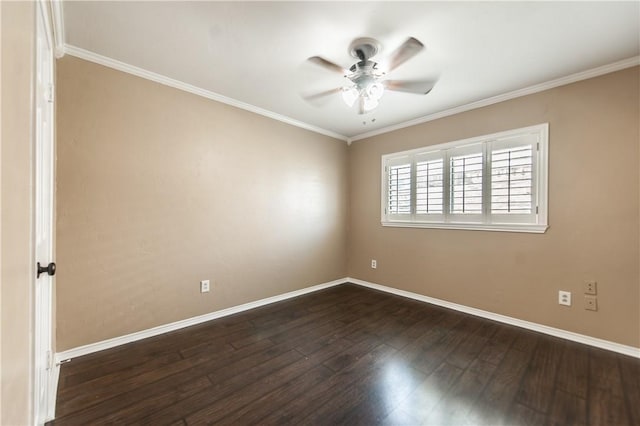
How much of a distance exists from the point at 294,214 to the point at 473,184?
2.22 m

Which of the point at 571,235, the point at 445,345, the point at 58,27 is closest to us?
the point at 58,27

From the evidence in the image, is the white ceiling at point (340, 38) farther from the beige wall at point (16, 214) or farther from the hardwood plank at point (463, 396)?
the hardwood plank at point (463, 396)

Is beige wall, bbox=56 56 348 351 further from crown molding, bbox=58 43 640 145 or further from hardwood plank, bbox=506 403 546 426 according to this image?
hardwood plank, bbox=506 403 546 426

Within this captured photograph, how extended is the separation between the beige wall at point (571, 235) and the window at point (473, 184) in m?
0.10

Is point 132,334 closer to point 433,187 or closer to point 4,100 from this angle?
point 4,100

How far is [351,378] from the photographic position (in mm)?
1861

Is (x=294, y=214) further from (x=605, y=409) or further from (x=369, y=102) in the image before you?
(x=605, y=409)

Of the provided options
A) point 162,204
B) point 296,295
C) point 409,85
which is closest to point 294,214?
point 296,295

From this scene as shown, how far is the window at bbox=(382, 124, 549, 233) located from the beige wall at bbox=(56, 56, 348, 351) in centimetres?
138

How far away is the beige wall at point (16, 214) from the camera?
2.14 feet

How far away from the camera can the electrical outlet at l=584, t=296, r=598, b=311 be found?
2.31 m

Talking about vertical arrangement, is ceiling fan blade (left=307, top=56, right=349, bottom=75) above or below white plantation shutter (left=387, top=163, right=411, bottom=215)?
above

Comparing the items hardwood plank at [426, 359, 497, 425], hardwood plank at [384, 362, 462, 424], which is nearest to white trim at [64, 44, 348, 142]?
hardwood plank at [384, 362, 462, 424]

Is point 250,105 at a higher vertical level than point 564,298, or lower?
higher
